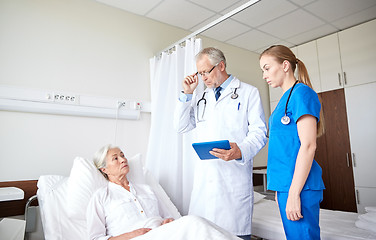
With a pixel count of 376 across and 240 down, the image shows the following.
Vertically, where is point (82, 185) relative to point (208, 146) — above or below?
below

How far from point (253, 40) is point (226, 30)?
48cm

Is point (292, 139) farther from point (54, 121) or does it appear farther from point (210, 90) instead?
point (54, 121)

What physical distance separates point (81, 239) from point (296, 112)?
4.71ft

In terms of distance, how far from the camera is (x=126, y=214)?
1.52 meters

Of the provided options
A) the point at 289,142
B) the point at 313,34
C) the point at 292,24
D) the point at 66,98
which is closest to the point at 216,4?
the point at 292,24

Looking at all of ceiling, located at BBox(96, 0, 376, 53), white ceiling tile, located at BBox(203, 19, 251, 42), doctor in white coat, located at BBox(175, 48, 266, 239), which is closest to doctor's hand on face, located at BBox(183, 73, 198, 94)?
doctor in white coat, located at BBox(175, 48, 266, 239)

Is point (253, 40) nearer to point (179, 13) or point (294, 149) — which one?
point (179, 13)

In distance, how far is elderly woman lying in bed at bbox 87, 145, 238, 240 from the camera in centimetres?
110

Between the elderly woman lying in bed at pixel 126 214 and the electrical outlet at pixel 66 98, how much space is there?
2.14 feet

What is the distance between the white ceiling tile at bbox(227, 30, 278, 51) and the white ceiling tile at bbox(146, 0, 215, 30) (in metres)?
0.70

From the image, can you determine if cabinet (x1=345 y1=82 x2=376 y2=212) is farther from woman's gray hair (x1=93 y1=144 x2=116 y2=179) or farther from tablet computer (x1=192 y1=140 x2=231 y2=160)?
woman's gray hair (x1=93 y1=144 x2=116 y2=179)

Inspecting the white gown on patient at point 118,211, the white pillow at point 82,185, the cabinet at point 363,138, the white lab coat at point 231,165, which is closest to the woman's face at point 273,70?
the white lab coat at point 231,165

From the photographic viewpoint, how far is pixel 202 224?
3.60 ft

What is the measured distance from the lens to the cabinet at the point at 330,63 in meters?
3.23
